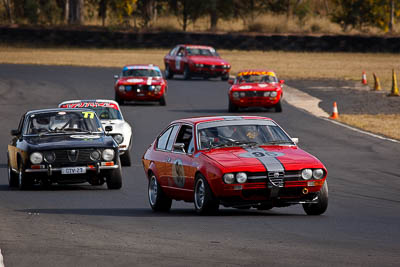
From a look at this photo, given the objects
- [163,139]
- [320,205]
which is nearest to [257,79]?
[163,139]

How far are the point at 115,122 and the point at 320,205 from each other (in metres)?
9.31

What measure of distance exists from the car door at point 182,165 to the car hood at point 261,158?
0.40 meters

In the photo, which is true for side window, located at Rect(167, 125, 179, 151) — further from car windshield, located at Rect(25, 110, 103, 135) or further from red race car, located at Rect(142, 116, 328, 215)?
car windshield, located at Rect(25, 110, 103, 135)

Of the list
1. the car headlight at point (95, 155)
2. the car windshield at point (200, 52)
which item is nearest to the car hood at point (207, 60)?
the car windshield at point (200, 52)

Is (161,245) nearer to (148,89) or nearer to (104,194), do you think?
(104,194)

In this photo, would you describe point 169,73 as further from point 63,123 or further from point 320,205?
point 320,205

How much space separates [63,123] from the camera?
1767 centimetres

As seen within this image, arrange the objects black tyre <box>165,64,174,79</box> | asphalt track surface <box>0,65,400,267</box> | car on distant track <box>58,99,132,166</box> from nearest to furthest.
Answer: asphalt track surface <box>0,65,400,267</box>
car on distant track <box>58,99,132,166</box>
black tyre <box>165,64,174,79</box>

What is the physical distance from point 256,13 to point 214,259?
81864 millimetres

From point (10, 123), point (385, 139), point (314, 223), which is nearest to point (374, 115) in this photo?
point (385, 139)

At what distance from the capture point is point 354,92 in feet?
138

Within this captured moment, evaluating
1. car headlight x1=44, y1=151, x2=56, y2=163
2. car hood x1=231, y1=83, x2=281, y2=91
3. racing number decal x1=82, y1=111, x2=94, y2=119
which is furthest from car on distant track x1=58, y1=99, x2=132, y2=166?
car hood x1=231, y1=83, x2=281, y2=91

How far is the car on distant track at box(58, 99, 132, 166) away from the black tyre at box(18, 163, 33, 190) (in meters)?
3.69

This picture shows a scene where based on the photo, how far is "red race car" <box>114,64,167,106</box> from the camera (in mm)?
35312
